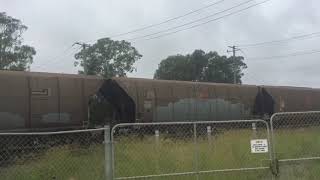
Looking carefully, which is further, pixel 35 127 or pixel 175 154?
pixel 35 127

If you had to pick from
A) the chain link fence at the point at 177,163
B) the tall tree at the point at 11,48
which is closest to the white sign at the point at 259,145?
the chain link fence at the point at 177,163

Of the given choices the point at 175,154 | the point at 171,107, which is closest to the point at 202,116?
the point at 171,107

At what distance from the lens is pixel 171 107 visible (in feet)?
84.3

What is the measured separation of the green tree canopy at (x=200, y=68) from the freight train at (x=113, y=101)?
58076 millimetres

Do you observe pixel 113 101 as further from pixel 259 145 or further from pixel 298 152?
pixel 259 145

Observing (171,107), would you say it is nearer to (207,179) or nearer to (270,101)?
(270,101)

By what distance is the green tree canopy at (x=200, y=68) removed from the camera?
92312mm

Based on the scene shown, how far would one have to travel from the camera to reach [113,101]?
79.9 ft

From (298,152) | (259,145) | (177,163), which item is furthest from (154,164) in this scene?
(298,152)

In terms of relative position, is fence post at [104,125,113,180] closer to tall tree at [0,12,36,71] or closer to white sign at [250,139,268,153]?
white sign at [250,139,268,153]

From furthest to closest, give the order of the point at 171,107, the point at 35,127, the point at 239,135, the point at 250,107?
1. the point at 250,107
2. the point at 171,107
3. the point at 35,127
4. the point at 239,135

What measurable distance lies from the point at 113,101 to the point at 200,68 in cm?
7009

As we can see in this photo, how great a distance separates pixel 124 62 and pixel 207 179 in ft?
231

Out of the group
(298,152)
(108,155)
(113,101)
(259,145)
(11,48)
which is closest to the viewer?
(108,155)
